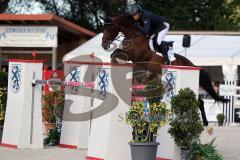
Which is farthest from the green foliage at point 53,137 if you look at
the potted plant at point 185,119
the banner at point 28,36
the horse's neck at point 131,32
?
the banner at point 28,36

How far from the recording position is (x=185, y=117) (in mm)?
8578

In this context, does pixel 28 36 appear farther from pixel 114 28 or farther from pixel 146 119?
pixel 146 119

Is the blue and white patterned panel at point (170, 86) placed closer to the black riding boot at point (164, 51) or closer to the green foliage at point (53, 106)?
the black riding boot at point (164, 51)

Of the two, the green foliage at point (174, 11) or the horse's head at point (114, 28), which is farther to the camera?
the green foliage at point (174, 11)

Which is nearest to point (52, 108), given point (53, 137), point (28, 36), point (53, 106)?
point (53, 106)

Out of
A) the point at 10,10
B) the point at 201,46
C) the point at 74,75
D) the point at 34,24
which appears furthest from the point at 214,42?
the point at 10,10

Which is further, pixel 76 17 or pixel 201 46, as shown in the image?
pixel 76 17

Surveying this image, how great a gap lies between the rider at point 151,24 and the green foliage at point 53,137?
264cm

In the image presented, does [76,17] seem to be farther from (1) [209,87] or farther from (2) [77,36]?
(1) [209,87]

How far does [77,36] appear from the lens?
28.3 meters

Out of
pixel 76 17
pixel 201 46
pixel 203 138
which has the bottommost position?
pixel 203 138

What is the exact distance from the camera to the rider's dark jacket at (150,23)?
11.4 metres

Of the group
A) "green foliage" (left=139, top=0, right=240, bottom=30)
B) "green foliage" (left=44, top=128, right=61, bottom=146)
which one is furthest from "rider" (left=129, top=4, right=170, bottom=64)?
"green foliage" (left=139, top=0, right=240, bottom=30)

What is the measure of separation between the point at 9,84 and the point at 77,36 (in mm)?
16650
